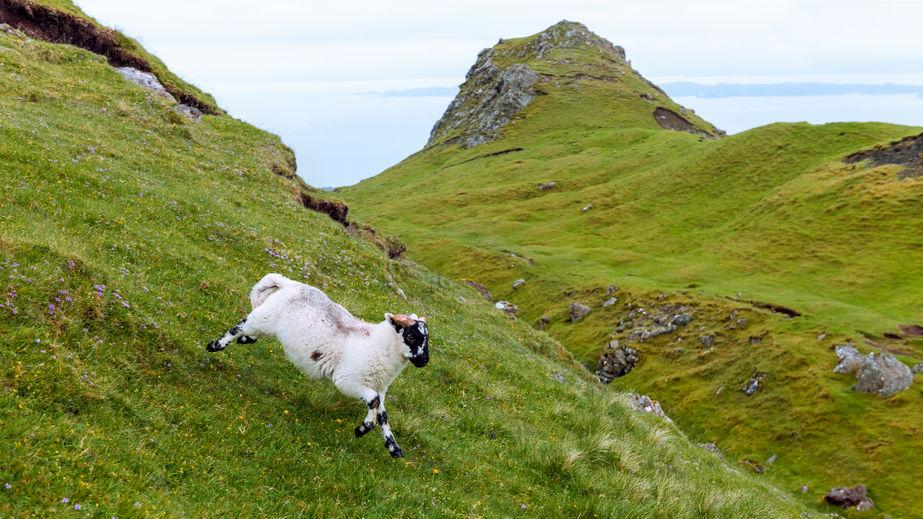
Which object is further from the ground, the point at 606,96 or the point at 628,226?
the point at 606,96

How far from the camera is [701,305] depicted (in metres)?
66.8

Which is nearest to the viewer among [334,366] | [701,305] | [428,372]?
[334,366]

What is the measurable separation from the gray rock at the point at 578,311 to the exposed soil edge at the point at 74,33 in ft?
151

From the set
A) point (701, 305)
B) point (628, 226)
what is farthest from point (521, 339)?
point (628, 226)

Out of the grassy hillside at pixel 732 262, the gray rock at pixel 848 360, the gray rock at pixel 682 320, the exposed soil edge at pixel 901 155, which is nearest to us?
the grassy hillside at pixel 732 262

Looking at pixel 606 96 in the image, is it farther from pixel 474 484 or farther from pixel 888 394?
pixel 474 484

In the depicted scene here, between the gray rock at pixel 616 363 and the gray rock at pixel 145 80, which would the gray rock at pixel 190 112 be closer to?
the gray rock at pixel 145 80

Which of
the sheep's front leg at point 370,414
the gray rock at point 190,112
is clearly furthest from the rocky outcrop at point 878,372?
the gray rock at point 190,112

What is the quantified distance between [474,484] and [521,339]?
23.9m

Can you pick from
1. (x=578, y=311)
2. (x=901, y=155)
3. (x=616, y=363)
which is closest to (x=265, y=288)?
(x=616, y=363)

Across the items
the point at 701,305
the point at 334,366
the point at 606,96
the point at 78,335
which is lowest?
the point at 701,305

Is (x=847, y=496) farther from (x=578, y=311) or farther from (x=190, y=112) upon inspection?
(x=190, y=112)

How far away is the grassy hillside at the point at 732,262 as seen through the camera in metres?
47.1

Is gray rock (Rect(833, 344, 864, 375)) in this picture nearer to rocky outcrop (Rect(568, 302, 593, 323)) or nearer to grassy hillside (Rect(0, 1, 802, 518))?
rocky outcrop (Rect(568, 302, 593, 323))
